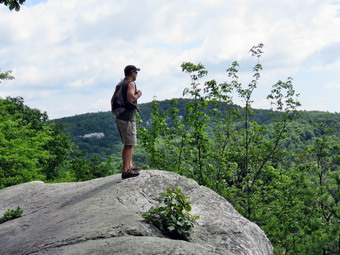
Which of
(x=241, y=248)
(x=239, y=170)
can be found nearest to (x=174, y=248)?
(x=241, y=248)

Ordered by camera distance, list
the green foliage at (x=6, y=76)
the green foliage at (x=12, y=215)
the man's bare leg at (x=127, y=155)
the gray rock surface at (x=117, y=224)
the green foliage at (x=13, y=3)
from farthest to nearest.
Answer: the green foliage at (x=6, y=76)
the green foliage at (x=12, y=215)
the man's bare leg at (x=127, y=155)
the green foliage at (x=13, y=3)
the gray rock surface at (x=117, y=224)

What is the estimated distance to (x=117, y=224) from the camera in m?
5.96

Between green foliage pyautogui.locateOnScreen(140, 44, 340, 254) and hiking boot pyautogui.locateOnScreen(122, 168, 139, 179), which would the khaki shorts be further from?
green foliage pyautogui.locateOnScreen(140, 44, 340, 254)

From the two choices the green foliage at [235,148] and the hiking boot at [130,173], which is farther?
the green foliage at [235,148]

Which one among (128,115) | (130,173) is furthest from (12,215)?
(128,115)

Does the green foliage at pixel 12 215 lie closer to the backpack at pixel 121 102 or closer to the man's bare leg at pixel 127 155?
the man's bare leg at pixel 127 155

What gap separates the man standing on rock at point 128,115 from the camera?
845 cm

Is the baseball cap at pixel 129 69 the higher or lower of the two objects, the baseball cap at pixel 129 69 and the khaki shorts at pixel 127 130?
the higher

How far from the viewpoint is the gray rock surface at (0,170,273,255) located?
5271 millimetres

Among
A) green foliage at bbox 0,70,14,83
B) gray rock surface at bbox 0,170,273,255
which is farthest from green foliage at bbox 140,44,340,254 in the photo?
green foliage at bbox 0,70,14,83

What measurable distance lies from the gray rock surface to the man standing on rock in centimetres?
45

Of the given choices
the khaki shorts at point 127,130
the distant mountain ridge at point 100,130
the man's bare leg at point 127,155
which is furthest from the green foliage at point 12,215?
the distant mountain ridge at point 100,130

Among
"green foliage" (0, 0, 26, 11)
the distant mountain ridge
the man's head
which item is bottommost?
the distant mountain ridge

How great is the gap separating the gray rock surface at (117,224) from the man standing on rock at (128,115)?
452 mm
